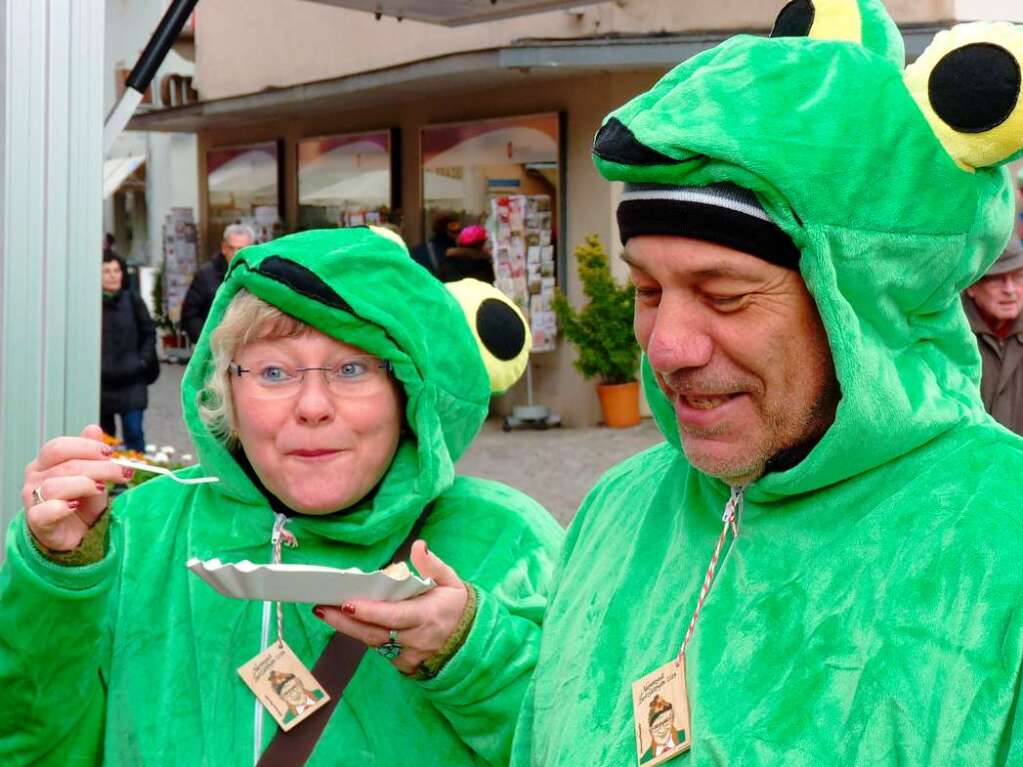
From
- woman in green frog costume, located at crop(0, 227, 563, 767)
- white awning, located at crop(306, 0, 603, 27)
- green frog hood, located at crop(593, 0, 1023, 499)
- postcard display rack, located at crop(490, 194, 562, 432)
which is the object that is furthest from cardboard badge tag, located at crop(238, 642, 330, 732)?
postcard display rack, located at crop(490, 194, 562, 432)

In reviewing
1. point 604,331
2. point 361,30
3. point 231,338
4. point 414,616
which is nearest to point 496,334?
point 231,338

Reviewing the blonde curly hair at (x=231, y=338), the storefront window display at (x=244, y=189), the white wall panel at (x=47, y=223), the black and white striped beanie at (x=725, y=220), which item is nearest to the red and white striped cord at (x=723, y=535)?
the black and white striped beanie at (x=725, y=220)

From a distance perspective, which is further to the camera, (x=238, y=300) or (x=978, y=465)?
(x=238, y=300)

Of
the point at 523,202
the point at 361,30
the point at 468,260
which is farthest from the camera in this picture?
the point at 361,30

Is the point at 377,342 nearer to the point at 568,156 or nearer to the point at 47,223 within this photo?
the point at 47,223

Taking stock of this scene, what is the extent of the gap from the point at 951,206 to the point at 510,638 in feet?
3.47

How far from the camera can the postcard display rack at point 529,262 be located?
39.5 ft

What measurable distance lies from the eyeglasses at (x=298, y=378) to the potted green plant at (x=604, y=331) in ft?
28.3

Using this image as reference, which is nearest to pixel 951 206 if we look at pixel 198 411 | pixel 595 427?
pixel 198 411

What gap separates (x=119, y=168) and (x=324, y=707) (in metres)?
25.9

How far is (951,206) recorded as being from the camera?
57.6 inches

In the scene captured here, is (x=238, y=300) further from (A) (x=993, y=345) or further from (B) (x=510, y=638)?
(A) (x=993, y=345)

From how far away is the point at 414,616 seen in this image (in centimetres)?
204

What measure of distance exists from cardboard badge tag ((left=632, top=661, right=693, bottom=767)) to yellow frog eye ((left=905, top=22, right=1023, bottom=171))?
64 centimetres
